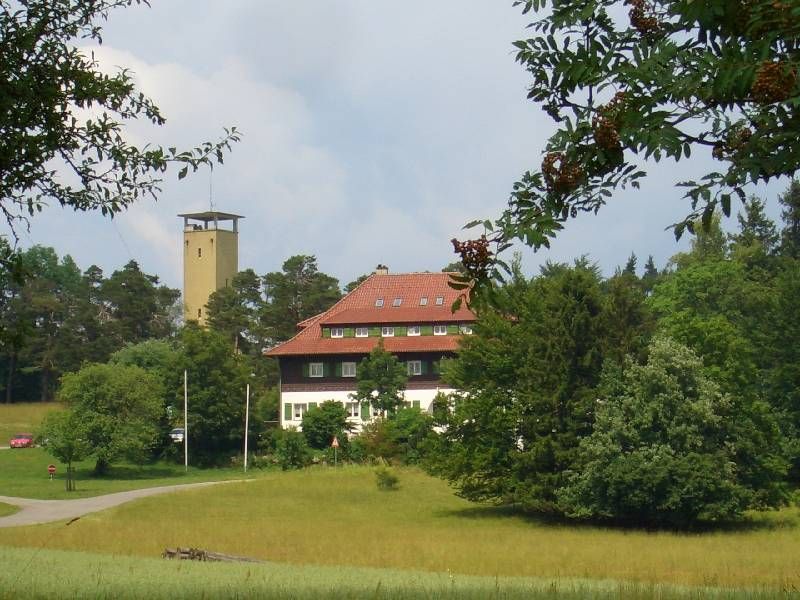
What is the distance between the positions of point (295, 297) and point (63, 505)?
6898cm

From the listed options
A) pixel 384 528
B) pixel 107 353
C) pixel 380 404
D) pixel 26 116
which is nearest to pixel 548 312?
pixel 384 528

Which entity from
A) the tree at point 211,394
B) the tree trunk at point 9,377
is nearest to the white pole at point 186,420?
the tree at point 211,394

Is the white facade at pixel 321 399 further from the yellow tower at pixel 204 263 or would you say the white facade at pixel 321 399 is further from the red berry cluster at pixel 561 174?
the red berry cluster at pixel 561 174

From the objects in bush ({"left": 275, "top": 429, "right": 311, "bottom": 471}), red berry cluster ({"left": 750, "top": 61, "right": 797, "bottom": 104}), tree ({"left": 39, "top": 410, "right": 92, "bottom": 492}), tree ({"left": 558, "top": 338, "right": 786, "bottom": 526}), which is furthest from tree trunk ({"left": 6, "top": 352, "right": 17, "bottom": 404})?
red berry cluster ({"left": 750, "top": 61, "right": 797, "bottom": 104})

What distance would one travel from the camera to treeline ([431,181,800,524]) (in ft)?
159

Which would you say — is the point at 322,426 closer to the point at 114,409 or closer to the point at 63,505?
the point at 114,409

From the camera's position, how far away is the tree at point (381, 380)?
275ft

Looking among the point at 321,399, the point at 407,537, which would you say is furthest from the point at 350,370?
the point at 407,537

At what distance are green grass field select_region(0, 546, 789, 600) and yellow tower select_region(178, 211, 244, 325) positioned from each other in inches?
4443

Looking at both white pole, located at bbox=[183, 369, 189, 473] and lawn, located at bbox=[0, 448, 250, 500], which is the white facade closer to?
white pole, located at bbox=[183, 369, 189, 473]

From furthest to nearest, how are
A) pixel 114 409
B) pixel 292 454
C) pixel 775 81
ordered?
pixel 114 409
pixel 292 454
pixel 775 81

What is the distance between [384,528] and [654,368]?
13.1 m

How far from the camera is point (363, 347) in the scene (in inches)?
3511

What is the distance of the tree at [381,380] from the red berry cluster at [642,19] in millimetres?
76056
